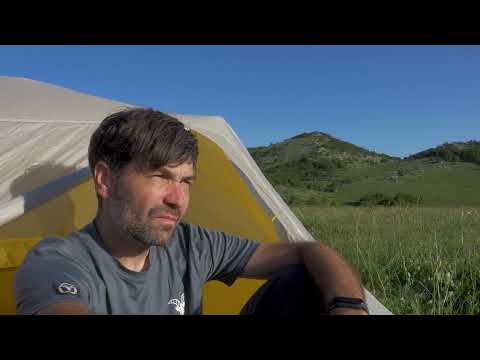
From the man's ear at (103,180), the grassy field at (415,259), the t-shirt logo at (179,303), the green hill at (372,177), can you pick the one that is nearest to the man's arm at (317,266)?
the t-shirt logo at (179,303)

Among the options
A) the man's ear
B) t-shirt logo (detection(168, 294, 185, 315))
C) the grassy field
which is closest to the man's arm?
t-shirt logo (detection(168, 294, 185, 315))

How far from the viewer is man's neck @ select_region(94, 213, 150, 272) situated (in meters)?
1.66

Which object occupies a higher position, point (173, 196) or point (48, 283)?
point (173, 196)

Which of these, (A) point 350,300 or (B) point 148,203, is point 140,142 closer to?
(B) point 148,203

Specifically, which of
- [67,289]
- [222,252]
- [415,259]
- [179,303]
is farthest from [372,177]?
[67,289]

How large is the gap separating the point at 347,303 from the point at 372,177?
36.8 metres

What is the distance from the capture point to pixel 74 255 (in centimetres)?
154

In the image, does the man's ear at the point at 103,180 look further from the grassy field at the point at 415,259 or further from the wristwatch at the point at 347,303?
A: the grassy field at the point at 415,259

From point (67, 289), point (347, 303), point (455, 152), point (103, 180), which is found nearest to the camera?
point (67, 289)

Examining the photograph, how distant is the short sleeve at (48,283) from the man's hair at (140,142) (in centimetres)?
41

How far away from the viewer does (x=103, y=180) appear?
5.66ft
